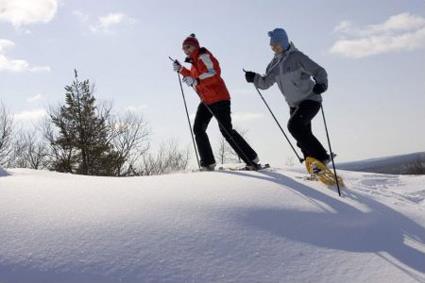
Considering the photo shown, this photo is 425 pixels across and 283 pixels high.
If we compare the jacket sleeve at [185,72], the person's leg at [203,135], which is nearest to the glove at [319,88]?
the person's leg at [203,135]

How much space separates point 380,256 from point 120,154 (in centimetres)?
3441

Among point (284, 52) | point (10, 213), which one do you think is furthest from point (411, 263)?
point (284, 52)

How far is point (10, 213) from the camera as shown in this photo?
3.18m

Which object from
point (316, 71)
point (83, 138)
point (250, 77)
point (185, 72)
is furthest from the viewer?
point (83, 138)

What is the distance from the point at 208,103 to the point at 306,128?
138cm

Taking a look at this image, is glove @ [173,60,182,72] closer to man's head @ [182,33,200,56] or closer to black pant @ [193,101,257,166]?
man's head @ [182,33,200,56]

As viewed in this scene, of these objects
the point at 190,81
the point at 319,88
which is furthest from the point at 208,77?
the point at 319,88

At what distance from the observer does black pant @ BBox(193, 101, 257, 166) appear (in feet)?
20.7

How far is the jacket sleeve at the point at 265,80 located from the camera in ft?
19.8

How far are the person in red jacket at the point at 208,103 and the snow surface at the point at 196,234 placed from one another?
1.83 meters

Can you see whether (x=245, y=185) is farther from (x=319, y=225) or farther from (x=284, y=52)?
(x=284, y=52)

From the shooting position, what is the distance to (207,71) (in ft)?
20.7

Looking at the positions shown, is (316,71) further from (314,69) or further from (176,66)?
(176,66)

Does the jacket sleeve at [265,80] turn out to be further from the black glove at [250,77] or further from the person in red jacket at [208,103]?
the person in red jacket at [208,103]
